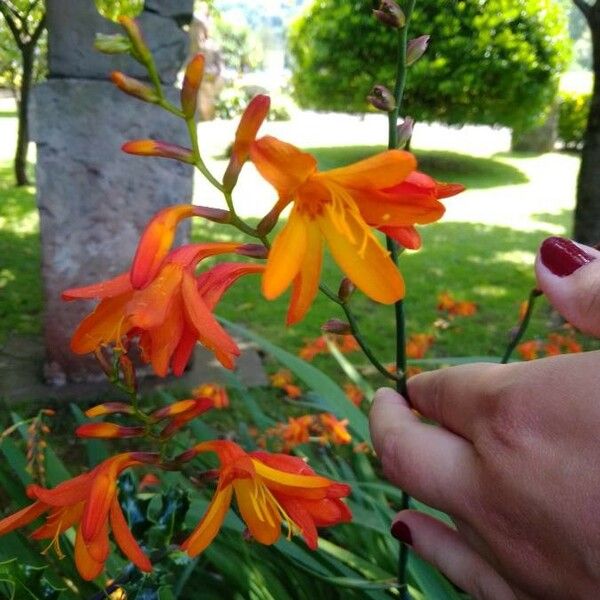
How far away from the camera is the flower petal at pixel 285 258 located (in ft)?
2.07

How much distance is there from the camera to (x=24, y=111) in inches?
303

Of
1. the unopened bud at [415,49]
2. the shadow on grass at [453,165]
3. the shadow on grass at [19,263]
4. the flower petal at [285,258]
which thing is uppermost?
the unopened bud at [415,49]

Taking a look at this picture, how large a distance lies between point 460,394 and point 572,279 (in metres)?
0.15

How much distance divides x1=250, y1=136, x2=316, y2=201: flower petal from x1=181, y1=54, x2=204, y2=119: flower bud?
4.0 inches

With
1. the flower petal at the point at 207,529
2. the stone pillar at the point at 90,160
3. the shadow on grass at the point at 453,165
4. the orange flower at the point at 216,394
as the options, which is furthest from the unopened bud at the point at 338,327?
the shadow on grass at the point at 453,165

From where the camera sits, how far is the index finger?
2.26 ft

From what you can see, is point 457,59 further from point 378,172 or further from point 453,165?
point 378,172

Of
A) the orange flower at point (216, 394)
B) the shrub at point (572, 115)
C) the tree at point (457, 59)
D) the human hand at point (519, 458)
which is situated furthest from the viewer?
the shrub at point (572, 115)

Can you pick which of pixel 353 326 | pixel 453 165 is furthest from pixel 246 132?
pixel 453 165

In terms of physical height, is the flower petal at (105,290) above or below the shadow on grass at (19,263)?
above

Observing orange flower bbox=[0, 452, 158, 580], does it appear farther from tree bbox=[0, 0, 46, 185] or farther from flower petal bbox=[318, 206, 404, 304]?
tree bbox=[0, 0, 46, 185]

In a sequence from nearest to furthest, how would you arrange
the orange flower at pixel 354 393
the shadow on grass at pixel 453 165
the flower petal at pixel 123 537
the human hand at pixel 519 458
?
the human hand at pixel 519 458 < the flower petal at pixel 123 537 < the orange flower at pixel 354 393 < the shadow on grass at pixel 453 165

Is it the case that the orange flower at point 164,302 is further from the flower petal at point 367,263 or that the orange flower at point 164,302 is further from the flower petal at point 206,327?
the flower petal at point 367,263

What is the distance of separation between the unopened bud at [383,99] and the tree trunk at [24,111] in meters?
7.07
